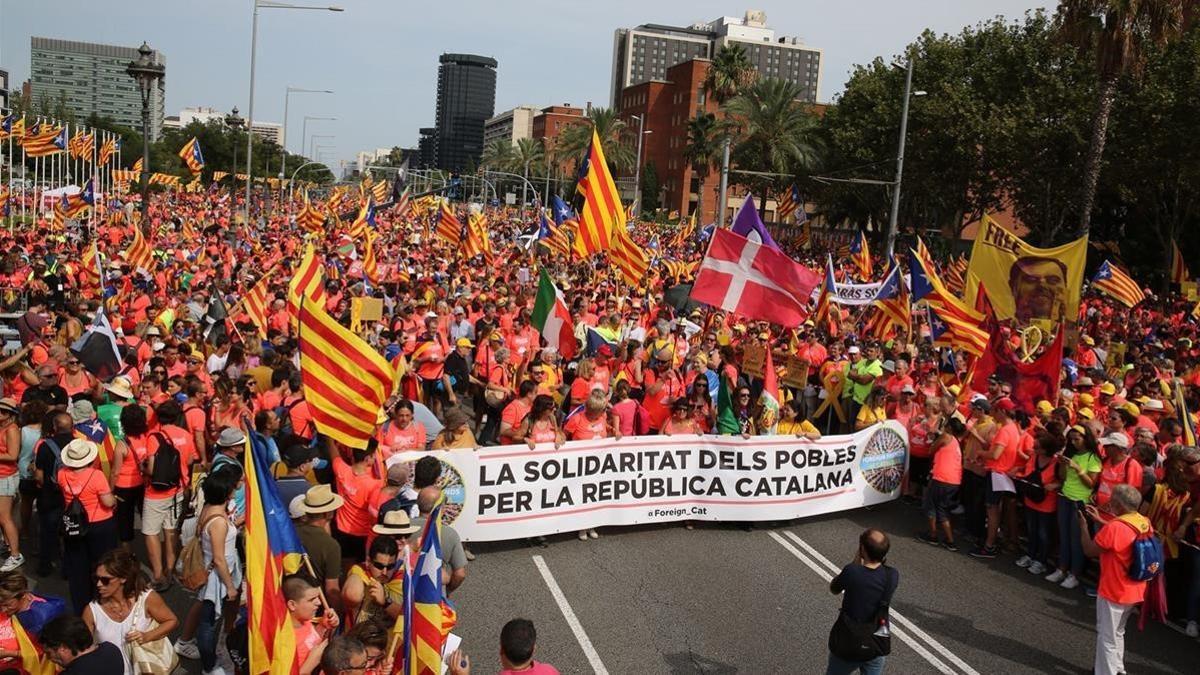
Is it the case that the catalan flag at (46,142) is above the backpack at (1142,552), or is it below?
above

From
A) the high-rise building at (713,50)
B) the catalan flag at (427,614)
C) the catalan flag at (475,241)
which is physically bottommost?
the catalan flag at (427,614)

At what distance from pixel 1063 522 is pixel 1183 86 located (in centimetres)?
2825

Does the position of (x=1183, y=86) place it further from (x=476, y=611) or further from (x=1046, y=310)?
(x=476, y=611)

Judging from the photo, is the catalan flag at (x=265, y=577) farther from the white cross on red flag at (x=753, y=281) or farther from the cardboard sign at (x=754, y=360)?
the cardboard sign at (x=754, y=360)

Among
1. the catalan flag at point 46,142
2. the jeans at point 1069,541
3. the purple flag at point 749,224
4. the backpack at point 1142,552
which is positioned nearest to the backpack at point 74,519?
the backpack at point 1142,552

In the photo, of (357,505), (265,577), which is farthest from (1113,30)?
(265,577)

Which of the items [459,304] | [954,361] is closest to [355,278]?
[459,304]

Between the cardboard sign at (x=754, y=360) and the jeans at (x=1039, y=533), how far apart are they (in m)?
4.05

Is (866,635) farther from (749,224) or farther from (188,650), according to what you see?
(749,224)

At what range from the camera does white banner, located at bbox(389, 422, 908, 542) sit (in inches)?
335

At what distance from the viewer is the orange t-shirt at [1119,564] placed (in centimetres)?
656

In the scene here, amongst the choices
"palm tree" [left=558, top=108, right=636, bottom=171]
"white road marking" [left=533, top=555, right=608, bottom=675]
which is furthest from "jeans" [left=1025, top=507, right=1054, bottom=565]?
"palm tree" [left=558, top=108, right=636, bottom=171]

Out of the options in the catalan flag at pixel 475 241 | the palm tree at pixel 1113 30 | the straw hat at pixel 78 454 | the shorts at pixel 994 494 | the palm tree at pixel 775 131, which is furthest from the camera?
the palm tree at pixel 775 131

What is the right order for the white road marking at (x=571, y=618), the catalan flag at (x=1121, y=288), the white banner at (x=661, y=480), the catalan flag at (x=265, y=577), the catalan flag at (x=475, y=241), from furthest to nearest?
the catalan flag at (x=475, y=241)
the catalan flag at (x=1121, y=288)
the white banner at (x=661, y=480)
the white road marking at (x=571, y=618)
the catalan flag at (x=265, y=577)
